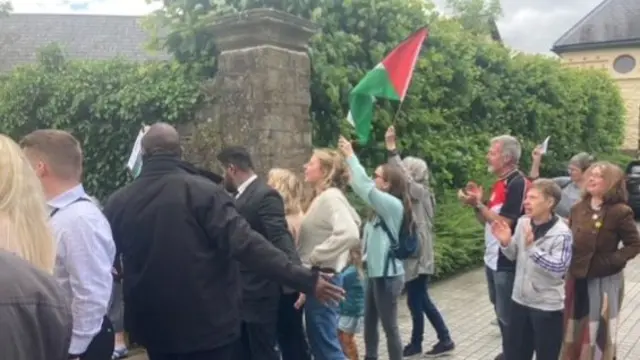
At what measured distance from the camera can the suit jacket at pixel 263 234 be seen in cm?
488

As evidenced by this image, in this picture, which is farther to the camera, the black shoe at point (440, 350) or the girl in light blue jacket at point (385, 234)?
the black shoe at point (440, 350)

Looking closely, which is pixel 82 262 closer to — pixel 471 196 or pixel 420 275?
pixel 471 196

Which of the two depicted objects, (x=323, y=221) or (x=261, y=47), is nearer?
(x=323, y=221)

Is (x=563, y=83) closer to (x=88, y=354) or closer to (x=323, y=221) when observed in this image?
(x=323, y=221)

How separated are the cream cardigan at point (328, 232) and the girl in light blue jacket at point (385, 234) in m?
0.31

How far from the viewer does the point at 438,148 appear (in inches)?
491

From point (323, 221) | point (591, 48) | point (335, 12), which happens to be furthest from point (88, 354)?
point (591, 48)

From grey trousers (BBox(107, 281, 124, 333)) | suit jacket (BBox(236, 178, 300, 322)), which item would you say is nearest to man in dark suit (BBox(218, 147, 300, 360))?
suit jacket (BBox(236, 178, 300, 322))

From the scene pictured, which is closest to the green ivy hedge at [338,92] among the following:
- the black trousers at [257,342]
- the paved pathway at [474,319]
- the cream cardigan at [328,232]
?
the paved pathway at [474,319]

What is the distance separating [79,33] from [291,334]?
35.2 meters

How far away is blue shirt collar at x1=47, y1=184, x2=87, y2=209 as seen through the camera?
3.55m

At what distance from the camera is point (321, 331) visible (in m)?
5.57

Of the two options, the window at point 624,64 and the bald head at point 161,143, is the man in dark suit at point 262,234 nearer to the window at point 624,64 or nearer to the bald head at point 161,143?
the bald head at point 161,143

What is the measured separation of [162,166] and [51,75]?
19.6 ft
